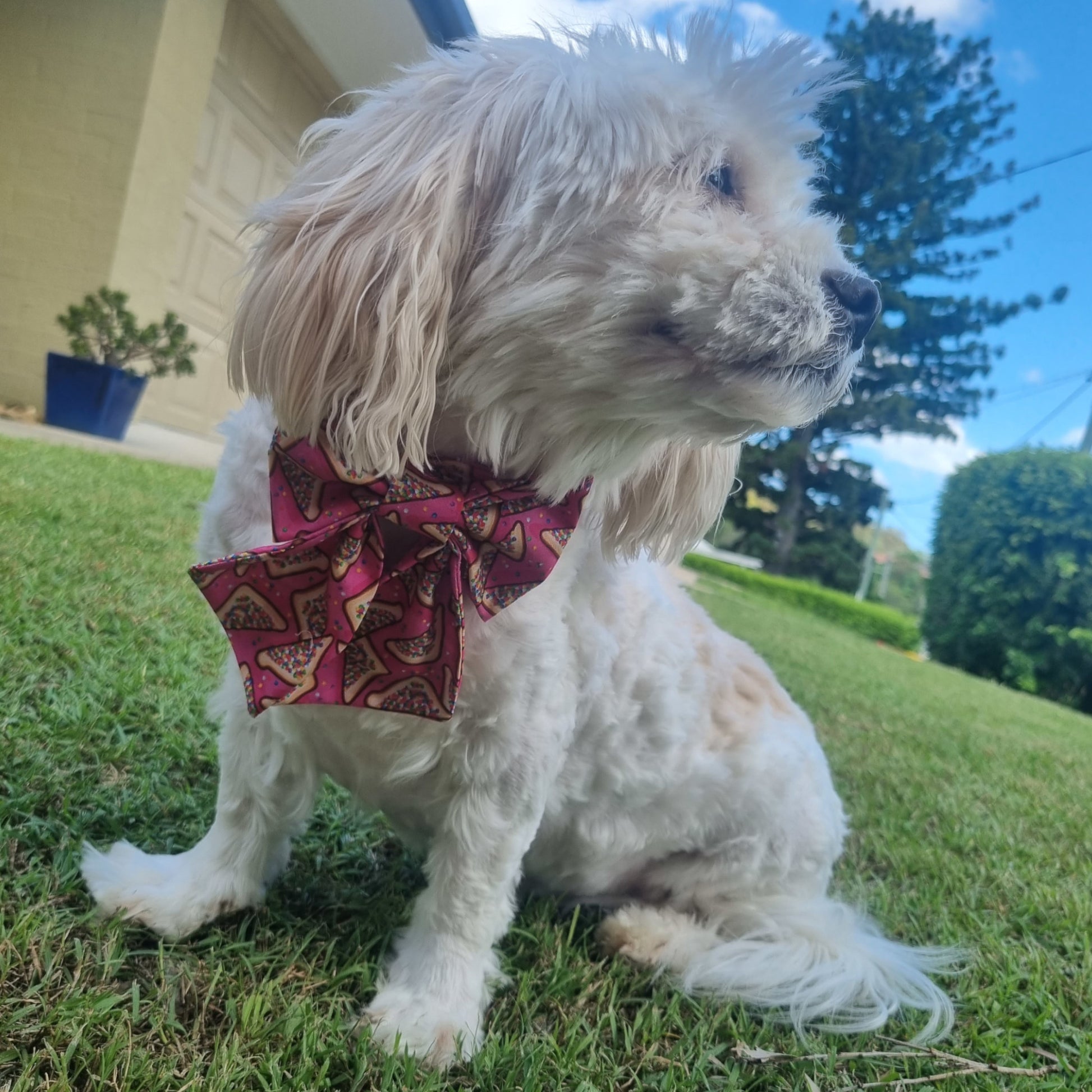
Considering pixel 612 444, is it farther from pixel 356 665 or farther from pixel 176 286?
pixel 176 286

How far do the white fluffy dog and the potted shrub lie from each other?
5103 millimetres

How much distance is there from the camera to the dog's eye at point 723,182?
1.19 m

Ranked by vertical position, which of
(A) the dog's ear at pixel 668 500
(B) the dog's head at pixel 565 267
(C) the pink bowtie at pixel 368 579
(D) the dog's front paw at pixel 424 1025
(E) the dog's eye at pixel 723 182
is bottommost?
(D) the dog's front paw at pixel 424 1025

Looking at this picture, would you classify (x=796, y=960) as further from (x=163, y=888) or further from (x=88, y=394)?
(x=88, y=394)

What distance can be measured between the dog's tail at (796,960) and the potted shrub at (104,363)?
5.37 meters

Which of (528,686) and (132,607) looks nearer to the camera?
(528,686)

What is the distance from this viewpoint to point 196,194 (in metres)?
7.22

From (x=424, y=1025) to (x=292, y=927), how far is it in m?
0.31

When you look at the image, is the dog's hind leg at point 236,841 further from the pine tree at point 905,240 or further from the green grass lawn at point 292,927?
the pine tree at point 905,240

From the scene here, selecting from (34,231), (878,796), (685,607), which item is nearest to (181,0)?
(34,231)

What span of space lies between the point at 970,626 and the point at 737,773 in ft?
39.6

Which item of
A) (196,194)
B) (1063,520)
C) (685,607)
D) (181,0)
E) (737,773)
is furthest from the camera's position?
(1063,520)

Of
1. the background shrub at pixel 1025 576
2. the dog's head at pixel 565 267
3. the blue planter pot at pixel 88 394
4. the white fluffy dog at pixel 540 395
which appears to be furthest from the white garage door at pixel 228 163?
the background shrub at pixel 1025 576

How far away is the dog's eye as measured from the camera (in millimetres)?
1192
